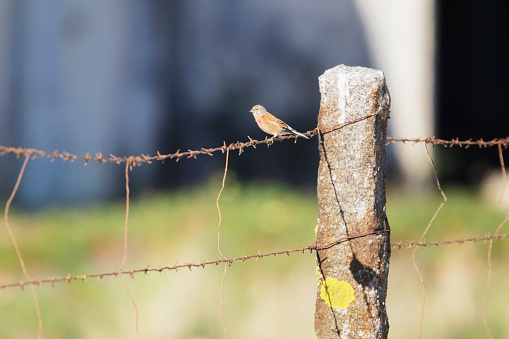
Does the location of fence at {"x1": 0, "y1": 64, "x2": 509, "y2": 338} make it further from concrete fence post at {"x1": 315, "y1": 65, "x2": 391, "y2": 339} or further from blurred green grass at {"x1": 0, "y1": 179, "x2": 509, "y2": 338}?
blurred green grass at {"x1": 0, "y1": 179, "x2": 509, "y2": 338}

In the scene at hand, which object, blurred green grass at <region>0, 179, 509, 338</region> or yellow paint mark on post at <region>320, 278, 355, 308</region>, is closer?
yellow paint mark on post at <region>320, 278, 355, 308</region>

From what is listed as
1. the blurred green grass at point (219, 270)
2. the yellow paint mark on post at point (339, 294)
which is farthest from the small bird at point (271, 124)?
the blurred green grass at point (219, 270)

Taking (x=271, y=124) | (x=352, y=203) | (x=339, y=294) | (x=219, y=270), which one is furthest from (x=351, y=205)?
(x=219, y=270)

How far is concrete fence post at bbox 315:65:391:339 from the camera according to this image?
2.51m

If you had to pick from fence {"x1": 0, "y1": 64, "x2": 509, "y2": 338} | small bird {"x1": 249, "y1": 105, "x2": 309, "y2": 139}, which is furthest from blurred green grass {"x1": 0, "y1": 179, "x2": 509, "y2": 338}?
fence {"x1": 0, "y1": 64, "x2": 509, "y2": 338}

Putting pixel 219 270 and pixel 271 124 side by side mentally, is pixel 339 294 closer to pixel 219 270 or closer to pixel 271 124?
pixel 271 124

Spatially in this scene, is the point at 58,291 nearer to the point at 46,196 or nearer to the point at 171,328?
the point at 171,328

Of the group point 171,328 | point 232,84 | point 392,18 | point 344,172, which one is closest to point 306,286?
point 171,328

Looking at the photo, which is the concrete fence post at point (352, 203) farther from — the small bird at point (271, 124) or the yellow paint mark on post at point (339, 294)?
the small bird at point (271, 124)

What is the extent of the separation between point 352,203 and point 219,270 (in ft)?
9.39

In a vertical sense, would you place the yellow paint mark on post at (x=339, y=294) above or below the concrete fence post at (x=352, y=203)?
below

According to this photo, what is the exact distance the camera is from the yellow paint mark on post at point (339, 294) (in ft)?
8.30

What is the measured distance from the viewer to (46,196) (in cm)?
721

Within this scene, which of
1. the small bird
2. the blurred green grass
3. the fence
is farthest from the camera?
the blurred green grass
